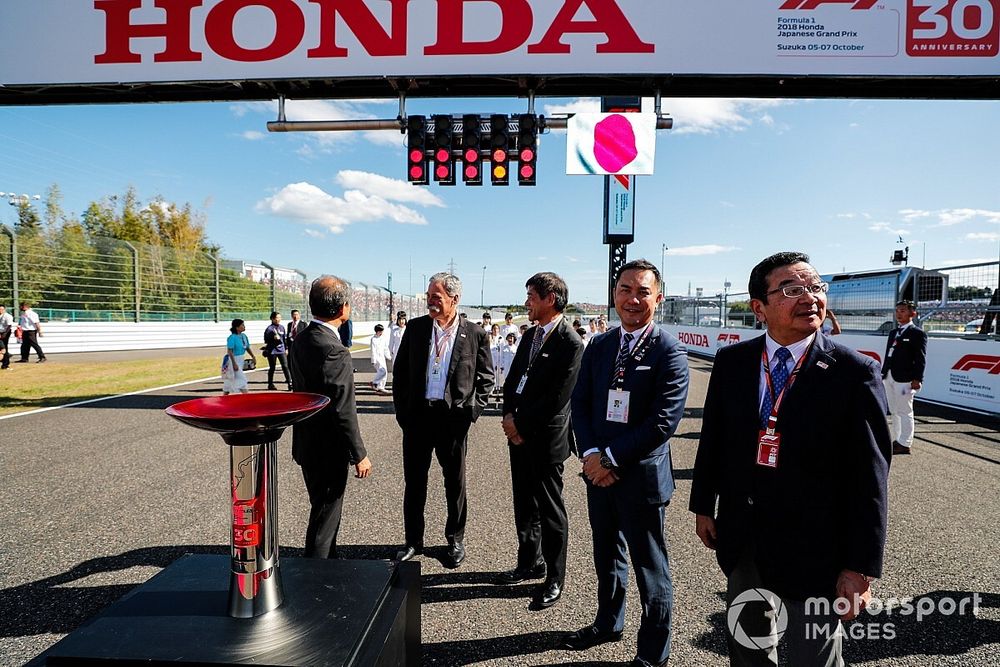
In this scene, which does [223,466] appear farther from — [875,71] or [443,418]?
[875,71]

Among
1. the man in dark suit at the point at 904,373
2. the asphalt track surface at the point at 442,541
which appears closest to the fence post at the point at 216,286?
the asphalt track surface at the point at 442,541

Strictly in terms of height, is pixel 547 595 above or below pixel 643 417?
below

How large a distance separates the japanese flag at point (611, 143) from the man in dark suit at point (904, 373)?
405cm

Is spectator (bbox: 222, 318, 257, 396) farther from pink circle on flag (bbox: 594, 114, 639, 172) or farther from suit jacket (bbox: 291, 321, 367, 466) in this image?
suit jacket (bbox: 291, 321, 367, 466)

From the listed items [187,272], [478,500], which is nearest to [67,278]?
[187,272]

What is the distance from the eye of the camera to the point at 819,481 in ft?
5.34

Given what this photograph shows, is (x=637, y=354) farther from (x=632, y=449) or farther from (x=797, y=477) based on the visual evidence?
(x=797, y=477)

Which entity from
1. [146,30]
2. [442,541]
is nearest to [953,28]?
[442,541]

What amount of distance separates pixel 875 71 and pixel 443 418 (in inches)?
307

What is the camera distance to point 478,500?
177 inches

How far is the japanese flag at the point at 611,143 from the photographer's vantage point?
742cm

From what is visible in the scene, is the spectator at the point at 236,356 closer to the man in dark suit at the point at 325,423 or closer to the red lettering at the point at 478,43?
the red lettering at the point at 478,43
